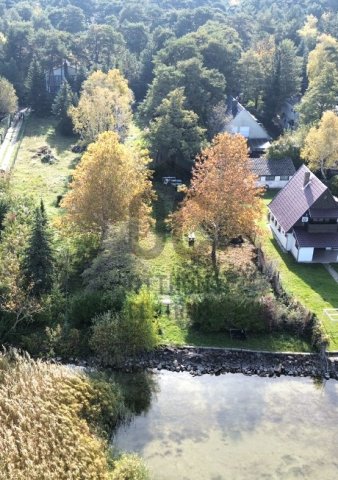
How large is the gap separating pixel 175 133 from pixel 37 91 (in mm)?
34513

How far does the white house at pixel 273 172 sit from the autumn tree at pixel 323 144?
2.18 meters

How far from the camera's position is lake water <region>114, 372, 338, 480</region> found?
23.5m

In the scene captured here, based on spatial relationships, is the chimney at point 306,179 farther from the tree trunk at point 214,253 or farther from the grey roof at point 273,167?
the grey roof at point 273,167

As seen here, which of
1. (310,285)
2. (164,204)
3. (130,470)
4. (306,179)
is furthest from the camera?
(164,204)

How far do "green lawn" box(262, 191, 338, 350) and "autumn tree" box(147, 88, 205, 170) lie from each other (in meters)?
15.8

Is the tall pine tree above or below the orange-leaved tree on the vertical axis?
below

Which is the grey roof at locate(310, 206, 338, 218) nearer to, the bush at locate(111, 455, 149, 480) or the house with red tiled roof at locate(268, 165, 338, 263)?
the house with red tiled roof at locate(268, 165, 338, 263)

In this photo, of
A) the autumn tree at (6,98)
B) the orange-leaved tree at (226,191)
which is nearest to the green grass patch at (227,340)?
the orange-leaved tree at (226,191)

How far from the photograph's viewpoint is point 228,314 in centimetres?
3139

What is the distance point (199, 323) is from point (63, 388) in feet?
34.3

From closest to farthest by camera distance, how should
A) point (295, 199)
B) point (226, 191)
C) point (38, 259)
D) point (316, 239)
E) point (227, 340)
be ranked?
point (227, 340), point (38, 259), point (226, 191), point (316, 239), point (295, 199)

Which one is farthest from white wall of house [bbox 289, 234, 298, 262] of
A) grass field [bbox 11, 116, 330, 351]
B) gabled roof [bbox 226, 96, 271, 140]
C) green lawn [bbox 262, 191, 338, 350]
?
gabled roof [bbox 226, 96, 271, 140]

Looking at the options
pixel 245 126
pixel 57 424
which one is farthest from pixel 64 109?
pixel 57 424

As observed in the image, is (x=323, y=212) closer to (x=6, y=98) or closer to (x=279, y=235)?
(x=279, y=235)
